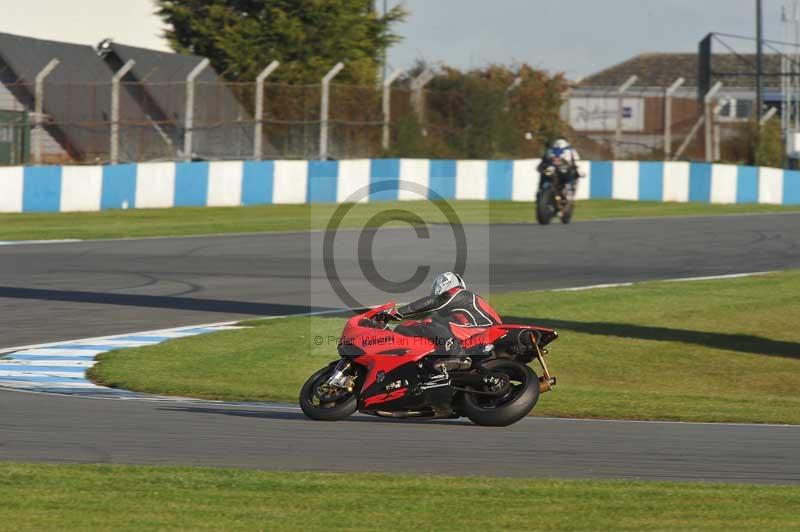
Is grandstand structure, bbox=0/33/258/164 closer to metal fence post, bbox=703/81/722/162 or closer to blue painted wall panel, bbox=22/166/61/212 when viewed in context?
blue painted wall panel, bbox=22/166/61/212

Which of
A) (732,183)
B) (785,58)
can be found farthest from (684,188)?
(785,58)

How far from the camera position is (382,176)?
31797 millimetres

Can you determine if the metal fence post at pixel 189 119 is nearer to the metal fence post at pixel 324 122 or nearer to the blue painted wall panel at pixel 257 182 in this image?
the blue painted wall panel at pixel 257 182

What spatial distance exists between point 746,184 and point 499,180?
7578mm

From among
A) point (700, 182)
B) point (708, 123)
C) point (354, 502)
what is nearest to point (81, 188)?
point (700, 182)

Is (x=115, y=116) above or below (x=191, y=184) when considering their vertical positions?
above

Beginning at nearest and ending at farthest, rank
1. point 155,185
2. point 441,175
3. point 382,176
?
point 155,185, point 382,176, point 441,175

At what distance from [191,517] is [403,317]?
3249 mm

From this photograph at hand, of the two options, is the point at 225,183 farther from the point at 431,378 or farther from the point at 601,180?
the point at 431,378

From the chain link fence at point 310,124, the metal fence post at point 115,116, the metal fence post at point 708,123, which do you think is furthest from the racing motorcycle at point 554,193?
the metal fence post at point 708,123

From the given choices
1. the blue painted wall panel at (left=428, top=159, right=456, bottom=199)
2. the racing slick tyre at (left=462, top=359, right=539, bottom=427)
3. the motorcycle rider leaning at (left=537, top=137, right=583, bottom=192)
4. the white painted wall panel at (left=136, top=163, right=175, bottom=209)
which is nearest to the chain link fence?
the white painted wall panel at (left=136, top=163, right=175, bottom=209)

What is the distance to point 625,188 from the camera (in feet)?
119

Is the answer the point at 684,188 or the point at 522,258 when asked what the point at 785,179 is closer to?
the point at 684,188

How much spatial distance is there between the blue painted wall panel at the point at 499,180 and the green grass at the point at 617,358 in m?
16.5
